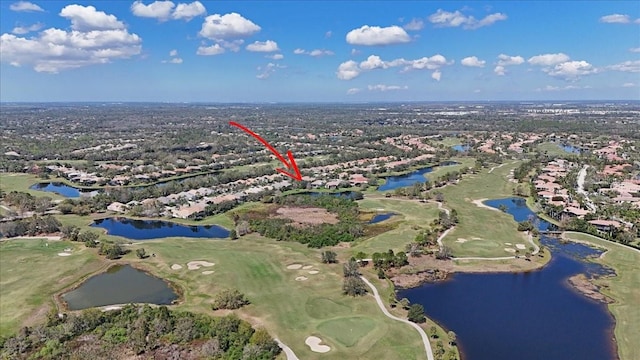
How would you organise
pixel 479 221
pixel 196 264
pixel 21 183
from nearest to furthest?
pixel 196 264 < pixel 479 221 < pixel 21 183

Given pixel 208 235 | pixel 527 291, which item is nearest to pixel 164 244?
pixel 208 235

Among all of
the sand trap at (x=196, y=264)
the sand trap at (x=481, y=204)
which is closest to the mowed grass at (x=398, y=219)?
the sand trap at (x=481, y=204)

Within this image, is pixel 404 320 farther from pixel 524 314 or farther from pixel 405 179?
pixel 405 179

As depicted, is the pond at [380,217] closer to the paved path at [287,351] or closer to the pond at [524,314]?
the pond at [524,314]

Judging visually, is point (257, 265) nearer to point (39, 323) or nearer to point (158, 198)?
point (39, 323)

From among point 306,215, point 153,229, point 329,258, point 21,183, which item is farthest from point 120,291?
point 21,183

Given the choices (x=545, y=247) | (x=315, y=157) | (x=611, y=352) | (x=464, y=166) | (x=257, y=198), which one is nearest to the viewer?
(x=611, y=352)
